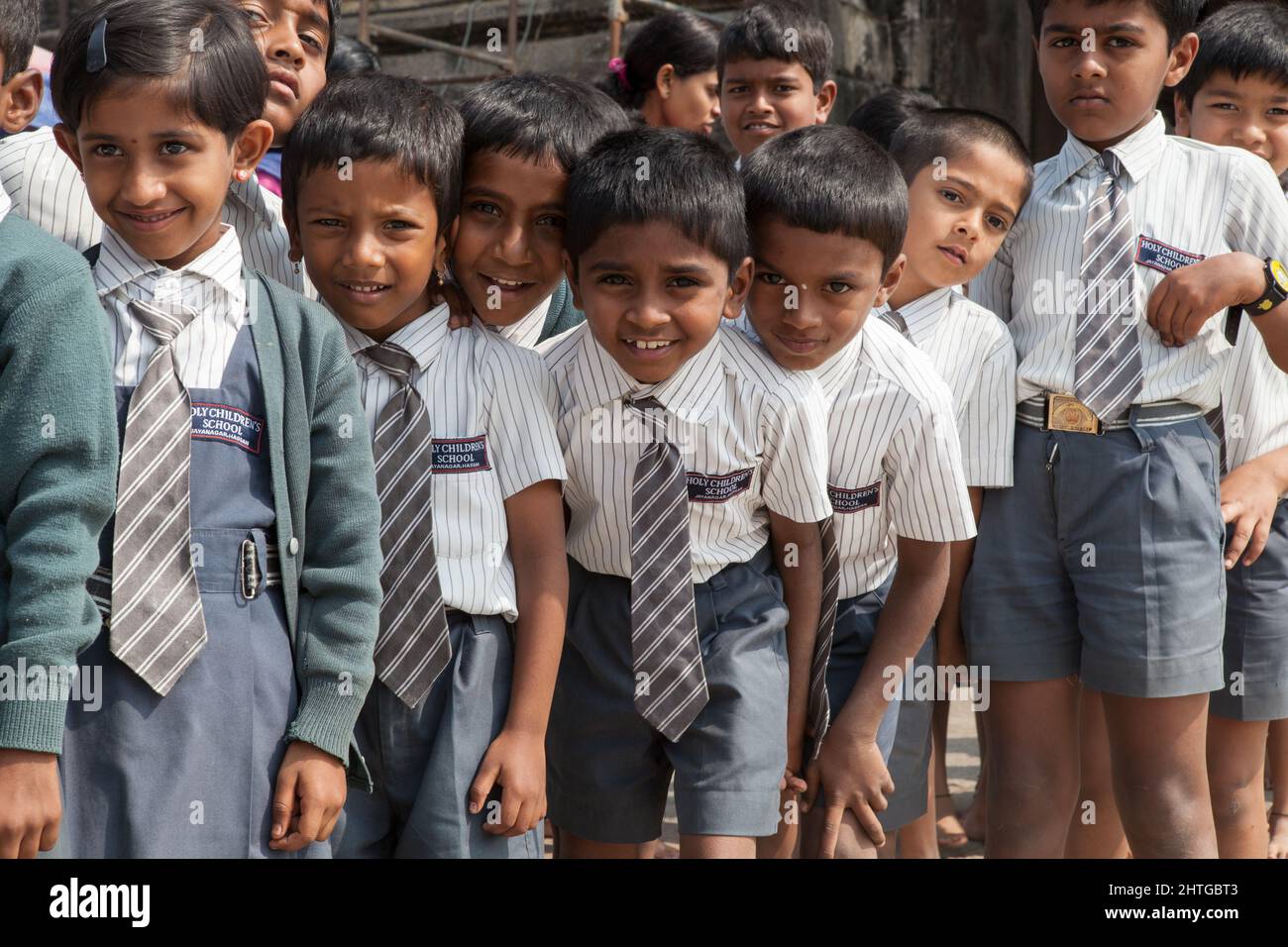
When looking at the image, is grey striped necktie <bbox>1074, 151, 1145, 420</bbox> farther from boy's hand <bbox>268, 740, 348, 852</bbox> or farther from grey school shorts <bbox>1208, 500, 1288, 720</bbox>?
boy's hand <bbox>268, 740, 348, 852</bbox>

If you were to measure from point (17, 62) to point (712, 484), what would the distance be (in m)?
1.43

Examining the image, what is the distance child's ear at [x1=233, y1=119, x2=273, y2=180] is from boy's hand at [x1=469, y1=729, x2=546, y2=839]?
1.02 metres

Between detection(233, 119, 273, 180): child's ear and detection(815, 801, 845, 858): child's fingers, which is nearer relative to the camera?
detection(233, 119, 273, 180): child's ear

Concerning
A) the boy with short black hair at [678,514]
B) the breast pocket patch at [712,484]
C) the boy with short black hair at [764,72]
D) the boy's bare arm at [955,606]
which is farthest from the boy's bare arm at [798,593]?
the boy with short black hair at [764,72]

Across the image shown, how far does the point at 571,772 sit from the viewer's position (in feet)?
8.43

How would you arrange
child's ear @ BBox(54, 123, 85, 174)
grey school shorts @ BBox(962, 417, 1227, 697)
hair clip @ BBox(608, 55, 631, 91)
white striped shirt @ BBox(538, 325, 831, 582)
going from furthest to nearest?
hair clip @ BBox(608, 55, 631, 91), grey school shorts @ BBox(962, 417, 1227, 697), white striped shirt @ BBox(538, 325, 831, 582), child's ear @ BBox(54, 123, 85, 174)

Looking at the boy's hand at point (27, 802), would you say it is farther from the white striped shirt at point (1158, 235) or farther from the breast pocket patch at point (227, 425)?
the white striped shirt at point (1158, 235)

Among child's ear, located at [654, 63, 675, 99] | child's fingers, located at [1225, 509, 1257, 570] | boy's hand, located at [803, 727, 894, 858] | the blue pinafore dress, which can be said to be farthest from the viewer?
child's ear, located at [654, 63, 675, 99]

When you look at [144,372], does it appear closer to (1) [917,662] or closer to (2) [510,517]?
(2) [510,517]

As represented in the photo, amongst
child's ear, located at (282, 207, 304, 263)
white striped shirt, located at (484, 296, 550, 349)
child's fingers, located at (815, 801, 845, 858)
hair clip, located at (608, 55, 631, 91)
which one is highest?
hair clip, located at (608, 55, 631, 91)

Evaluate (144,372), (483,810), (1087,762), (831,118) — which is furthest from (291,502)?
(831,118)

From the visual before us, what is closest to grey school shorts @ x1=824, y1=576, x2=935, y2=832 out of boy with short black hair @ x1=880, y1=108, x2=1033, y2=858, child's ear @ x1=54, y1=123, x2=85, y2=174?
boy with short black hair @ x1=880, y1=108, x2=1033, y2=858

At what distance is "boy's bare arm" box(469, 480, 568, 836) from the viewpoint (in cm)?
221

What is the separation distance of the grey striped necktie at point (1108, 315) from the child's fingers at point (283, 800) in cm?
173
